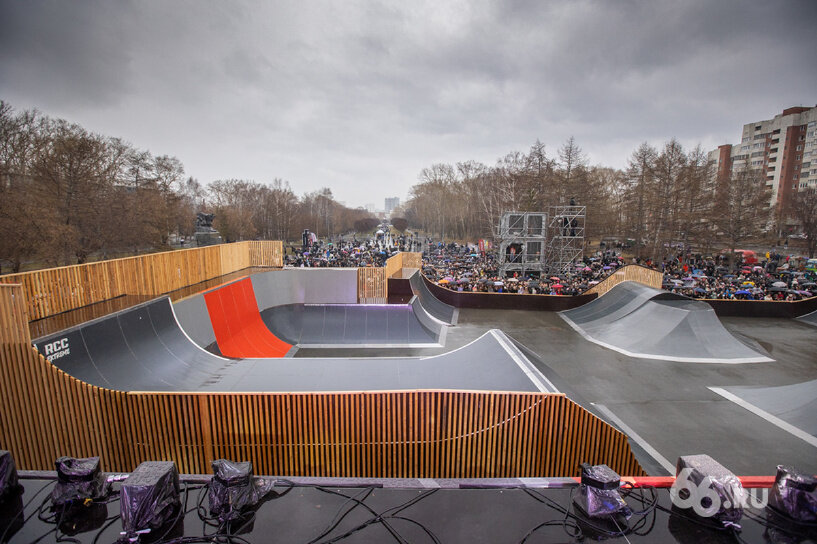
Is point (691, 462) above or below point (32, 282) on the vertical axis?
below

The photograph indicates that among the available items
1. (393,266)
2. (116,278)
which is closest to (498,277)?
(393,266)

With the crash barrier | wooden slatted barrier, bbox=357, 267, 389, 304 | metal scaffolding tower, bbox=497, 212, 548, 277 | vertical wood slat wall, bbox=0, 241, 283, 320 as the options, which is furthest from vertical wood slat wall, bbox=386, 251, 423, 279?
the crash barrier

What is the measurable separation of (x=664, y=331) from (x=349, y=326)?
13.4 m

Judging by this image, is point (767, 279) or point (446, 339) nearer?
point (446, 339)

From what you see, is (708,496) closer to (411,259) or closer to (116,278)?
(116,278)

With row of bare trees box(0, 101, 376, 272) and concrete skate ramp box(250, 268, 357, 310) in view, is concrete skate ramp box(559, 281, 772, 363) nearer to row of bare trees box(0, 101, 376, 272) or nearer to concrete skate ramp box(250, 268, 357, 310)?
concrete skate ramp box(250, 268, 357, 310)

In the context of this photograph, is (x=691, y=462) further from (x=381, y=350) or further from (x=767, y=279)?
(x=767, y=279)

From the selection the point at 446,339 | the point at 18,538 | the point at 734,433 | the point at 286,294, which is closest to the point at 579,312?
the point at 446,339

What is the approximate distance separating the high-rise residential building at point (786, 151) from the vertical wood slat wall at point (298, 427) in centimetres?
7841

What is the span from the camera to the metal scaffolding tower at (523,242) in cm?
2950

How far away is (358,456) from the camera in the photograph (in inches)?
223

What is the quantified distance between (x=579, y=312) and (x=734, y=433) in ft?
37.1

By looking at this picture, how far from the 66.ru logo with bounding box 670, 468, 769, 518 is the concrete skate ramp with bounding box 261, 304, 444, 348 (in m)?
11.5

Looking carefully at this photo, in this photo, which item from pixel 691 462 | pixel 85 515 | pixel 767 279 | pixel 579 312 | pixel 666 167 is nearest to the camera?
pixel 85 515
